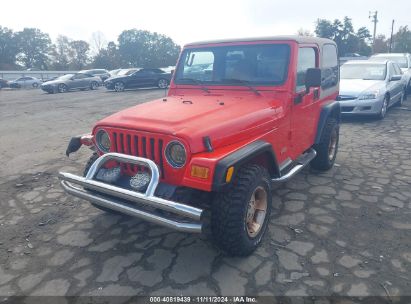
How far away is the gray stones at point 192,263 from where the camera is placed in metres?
2.88

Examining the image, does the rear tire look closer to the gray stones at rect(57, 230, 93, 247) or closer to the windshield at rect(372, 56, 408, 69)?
the gray stones at rect(57, 230, 93, 247)

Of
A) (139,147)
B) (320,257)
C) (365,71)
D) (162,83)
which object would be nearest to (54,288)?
(139,147)

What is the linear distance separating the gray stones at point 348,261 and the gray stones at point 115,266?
1906 millimetres

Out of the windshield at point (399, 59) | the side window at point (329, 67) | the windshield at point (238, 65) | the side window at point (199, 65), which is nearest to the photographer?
the windshield at point (238, 65)

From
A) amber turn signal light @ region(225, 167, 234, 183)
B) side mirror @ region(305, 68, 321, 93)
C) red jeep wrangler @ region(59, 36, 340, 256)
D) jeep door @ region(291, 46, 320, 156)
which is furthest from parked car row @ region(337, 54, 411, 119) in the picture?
amber turn signal light @ region(225, 167, 234, 183)

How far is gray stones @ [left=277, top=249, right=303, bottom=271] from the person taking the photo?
2.96 m

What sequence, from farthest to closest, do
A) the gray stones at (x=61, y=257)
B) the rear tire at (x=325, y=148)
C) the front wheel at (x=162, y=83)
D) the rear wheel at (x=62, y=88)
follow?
the rear wheel at (x=62, y=88), the front wheel at (x=162, y=83), the rear tire at (x=325, y=148), the gray stones at (x=61, y=257)

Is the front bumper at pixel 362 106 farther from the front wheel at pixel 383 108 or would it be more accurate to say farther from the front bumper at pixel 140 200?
the front bumper at pixel 140 200

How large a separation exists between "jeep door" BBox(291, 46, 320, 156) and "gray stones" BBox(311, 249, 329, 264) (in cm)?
134

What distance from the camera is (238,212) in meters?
2.78

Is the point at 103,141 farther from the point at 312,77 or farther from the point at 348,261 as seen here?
the point at 348,261

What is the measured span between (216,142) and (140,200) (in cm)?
81

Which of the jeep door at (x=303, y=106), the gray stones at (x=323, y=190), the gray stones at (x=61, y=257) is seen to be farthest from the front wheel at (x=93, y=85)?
the gray stones at (x=61, y=257)

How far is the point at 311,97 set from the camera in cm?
434
